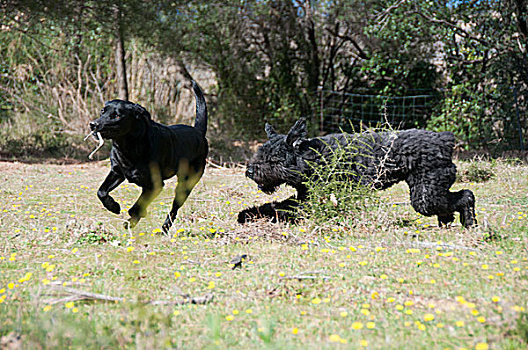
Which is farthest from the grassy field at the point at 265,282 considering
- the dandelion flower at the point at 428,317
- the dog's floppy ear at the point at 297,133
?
the dog's floppy ear at the point at 297,133

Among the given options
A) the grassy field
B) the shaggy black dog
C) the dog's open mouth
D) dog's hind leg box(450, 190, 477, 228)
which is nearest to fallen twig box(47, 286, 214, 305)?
the grassy field

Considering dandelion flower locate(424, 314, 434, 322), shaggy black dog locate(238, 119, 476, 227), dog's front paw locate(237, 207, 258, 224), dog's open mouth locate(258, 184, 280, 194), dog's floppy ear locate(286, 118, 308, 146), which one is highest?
dog's floppy ear locate(286, 118, 308, 146)

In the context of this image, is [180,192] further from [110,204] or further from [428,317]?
[428,317]

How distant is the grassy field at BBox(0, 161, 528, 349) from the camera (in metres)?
2.18

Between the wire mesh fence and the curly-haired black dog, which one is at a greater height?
the wire mesh fence

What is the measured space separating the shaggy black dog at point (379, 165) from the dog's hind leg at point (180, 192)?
0.64 meters

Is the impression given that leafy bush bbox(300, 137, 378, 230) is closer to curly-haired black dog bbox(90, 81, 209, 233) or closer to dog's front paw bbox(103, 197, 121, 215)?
curly-haired black dog bbox(90, 81, 209, 233)

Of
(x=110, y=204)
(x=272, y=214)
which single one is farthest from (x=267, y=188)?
(x=110, y=204)

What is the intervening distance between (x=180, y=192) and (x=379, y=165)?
2.02 metres

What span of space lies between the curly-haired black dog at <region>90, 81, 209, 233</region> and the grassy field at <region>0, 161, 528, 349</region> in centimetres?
34

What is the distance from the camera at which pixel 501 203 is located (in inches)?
208

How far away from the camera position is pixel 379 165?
410cm

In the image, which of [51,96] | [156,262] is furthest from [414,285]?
[51,96]

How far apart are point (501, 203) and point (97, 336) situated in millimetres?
4877
